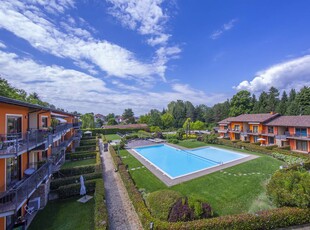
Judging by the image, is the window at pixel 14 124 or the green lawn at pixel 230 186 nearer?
the window at pixel 14 124

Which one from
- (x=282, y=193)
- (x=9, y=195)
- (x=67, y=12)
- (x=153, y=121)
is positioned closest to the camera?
(x=9, y=195)

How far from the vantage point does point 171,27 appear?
17844mm

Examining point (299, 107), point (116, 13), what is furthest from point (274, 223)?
point (299, 107)

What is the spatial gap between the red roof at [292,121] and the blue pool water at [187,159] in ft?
32.7

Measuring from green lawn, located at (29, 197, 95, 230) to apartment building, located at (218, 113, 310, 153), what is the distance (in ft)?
95.5

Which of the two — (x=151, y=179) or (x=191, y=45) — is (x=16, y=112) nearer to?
(x=151, y=179)

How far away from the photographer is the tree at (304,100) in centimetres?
4319

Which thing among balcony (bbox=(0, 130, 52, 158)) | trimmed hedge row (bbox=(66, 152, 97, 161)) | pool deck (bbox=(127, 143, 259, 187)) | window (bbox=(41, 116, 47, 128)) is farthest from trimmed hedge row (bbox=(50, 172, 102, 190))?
trimmed hedge row (bbox=(66, 152, 97, 161))

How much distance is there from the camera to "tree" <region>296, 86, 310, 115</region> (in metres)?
43.2

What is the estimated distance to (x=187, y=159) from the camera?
76.3 ft

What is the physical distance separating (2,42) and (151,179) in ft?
56.3

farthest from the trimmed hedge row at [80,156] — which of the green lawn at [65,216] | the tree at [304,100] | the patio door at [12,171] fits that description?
the tree at [304,100]

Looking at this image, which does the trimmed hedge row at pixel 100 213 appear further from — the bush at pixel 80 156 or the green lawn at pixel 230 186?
the bush at pixel 80 156

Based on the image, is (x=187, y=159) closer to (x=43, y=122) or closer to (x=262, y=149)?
(x=262, y=149)
